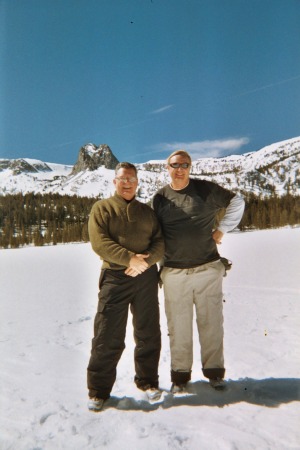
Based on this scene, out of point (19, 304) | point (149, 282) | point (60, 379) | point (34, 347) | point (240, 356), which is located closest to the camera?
point (149, 282)

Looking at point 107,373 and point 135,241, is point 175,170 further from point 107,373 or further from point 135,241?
point 107,373

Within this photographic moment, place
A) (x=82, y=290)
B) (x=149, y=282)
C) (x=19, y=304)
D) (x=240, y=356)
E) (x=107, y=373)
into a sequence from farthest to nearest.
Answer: (x=82, y=290)
(x=19, y=304)
(x=240, y=356)
(x=149, y=282)
(x=107, y=373)

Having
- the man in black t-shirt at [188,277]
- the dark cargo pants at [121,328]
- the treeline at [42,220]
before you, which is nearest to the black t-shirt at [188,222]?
the man in black t-shirt at [188,277]

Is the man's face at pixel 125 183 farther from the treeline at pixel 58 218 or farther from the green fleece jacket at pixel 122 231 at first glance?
the treeline at pixel 58 218

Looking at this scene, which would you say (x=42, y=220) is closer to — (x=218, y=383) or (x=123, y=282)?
(x=123, y=282)

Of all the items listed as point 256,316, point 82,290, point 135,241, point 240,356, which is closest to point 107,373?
point 135,241

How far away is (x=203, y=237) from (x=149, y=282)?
0.75m

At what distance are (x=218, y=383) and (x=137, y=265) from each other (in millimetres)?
1514

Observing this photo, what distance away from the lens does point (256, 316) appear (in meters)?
6.44

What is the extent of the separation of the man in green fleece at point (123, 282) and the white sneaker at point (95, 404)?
23 millimetres

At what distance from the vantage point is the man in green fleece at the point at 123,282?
303 cm

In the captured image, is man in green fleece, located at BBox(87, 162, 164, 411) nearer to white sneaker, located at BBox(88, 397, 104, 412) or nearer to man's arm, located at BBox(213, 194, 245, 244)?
white sneaker, located at BBox(88, 397, 104, 412)

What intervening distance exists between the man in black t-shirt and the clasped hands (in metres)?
0.47

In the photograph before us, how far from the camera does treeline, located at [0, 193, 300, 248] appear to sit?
71.4 meters
